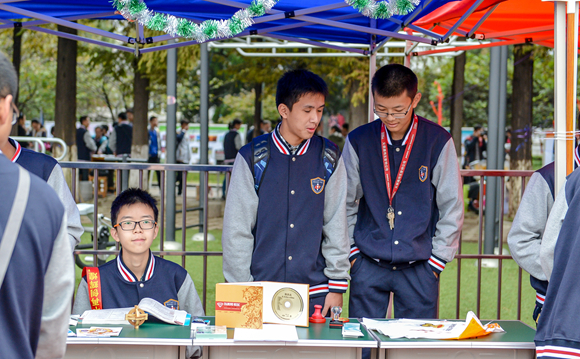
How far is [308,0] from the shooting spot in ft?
13.6

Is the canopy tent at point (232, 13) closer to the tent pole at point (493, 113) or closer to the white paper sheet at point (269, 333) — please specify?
the white paper sheet at point (269, 333)

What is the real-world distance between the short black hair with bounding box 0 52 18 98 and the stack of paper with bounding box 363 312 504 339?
209 cm

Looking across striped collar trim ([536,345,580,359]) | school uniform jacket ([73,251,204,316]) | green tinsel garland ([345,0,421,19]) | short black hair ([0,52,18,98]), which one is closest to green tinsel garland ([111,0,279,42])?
green tinsel garland ([345,0,421,19])

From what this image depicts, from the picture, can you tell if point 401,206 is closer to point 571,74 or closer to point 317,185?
point 317,185

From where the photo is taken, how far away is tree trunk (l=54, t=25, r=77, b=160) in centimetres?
1455

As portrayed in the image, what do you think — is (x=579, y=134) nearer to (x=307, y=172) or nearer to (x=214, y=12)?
(x=307, y=172)

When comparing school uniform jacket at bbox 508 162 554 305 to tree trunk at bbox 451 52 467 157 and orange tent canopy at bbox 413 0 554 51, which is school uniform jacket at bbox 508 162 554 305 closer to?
orange tent canopy at bbox 413 0 554 51

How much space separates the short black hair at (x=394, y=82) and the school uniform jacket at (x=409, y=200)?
0.30 m

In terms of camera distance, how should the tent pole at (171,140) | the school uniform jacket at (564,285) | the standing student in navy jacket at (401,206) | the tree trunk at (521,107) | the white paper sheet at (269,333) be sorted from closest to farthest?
1. the school uniform jacket at (564,285)
2. the white paper sheet at (269,333)
3. the standing student in navy jacket at (401,206)
4. the tent pole at (171,140)
5. the tree trunk at (521,107)

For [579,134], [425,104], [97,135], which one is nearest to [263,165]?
[579,134]

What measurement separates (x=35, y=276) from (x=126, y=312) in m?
1.53

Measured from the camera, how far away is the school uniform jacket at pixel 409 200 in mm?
3824

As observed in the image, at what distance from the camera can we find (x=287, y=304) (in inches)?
125

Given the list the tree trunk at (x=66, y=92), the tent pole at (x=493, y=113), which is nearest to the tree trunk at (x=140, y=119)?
the tree trunk at (x=66, y=92)
